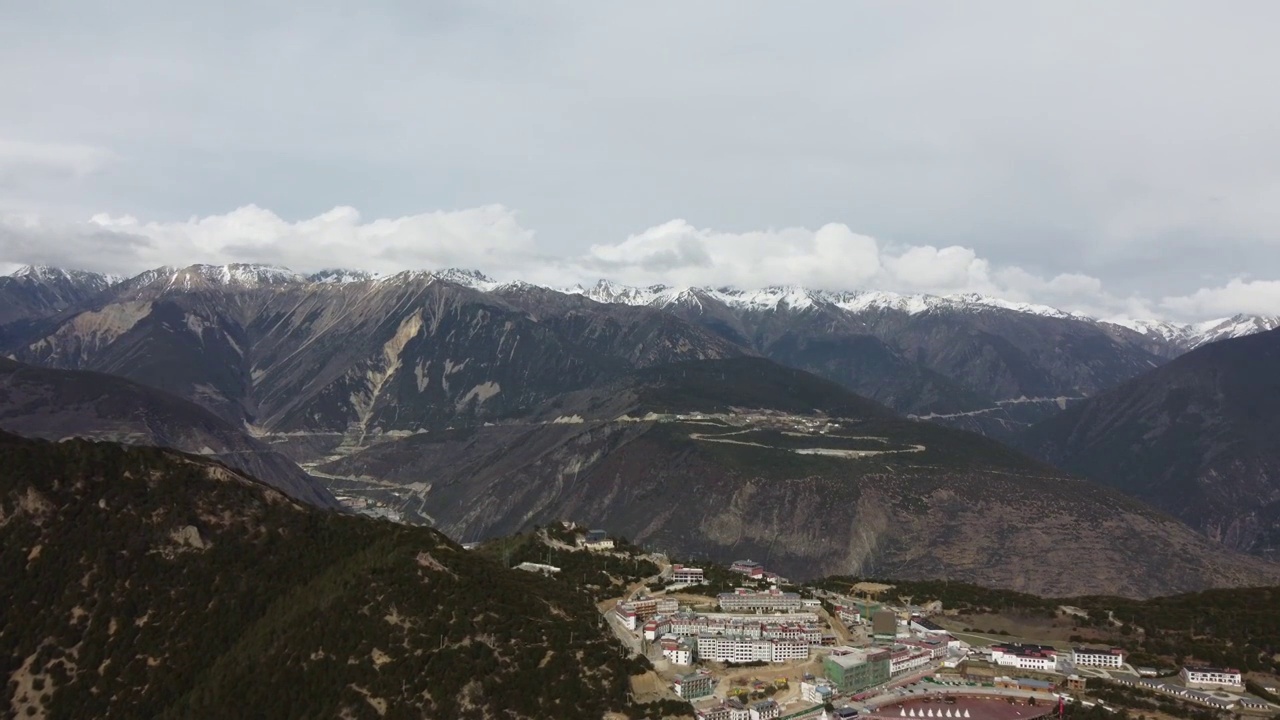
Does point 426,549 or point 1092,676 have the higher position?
point 426,549

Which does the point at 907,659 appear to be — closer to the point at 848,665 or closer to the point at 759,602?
the point at 848,665

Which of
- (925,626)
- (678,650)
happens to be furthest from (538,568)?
(925,626)

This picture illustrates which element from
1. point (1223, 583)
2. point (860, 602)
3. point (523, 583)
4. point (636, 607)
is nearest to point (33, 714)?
point (523, 583)

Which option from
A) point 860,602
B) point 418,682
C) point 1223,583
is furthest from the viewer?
point 1223,583

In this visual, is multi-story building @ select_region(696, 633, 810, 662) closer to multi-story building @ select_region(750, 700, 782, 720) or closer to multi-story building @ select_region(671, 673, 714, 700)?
multi-story building @ select_region(671, 673, 714, 700)

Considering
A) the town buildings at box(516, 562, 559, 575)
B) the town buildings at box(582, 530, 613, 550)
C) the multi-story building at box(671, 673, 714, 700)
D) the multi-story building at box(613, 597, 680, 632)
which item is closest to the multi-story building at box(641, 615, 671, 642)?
the multi-story building at box(613, 597, 680, 632)

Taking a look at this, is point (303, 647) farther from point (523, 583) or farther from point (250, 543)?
point (523, 583)
